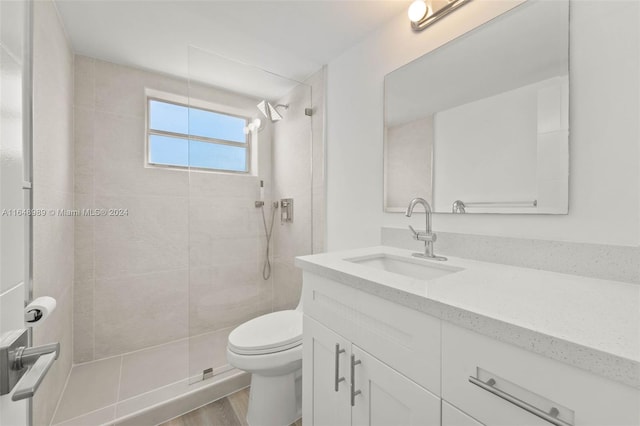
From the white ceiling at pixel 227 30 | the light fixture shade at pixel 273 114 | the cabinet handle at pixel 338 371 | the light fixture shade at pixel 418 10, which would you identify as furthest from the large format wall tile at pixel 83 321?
the light fixture shade at pixel 418 10

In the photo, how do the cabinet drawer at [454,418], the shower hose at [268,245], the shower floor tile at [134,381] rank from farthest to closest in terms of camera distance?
the shower hose at [268,245] → the shower floor tile at [134,381] → the cabinet drawer at [454,418]

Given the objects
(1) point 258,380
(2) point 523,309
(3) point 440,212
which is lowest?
(1) point 258,380

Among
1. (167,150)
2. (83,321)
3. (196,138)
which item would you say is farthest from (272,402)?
(167,150)

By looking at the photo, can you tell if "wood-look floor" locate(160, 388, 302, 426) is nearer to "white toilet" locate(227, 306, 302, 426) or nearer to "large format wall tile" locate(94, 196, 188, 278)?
"white toilet" locate(227, 306, 302, 426)

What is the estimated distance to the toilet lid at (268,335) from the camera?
1.42 metres

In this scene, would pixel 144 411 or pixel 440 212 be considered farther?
pixel 144 411

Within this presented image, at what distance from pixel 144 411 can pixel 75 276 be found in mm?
1162

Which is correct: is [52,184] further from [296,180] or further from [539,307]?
[539,307]

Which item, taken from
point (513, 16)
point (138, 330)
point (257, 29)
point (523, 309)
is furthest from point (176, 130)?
point (523, 309)

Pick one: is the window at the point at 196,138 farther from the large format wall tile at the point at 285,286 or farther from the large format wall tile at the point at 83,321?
the large format wall tile at the point at 83,321

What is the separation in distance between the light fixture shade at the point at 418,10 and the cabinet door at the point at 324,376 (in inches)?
61.9

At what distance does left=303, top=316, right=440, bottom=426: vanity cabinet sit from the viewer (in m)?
0.74

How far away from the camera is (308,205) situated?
2.20 m

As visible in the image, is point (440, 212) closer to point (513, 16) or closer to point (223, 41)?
point (513, 16)
